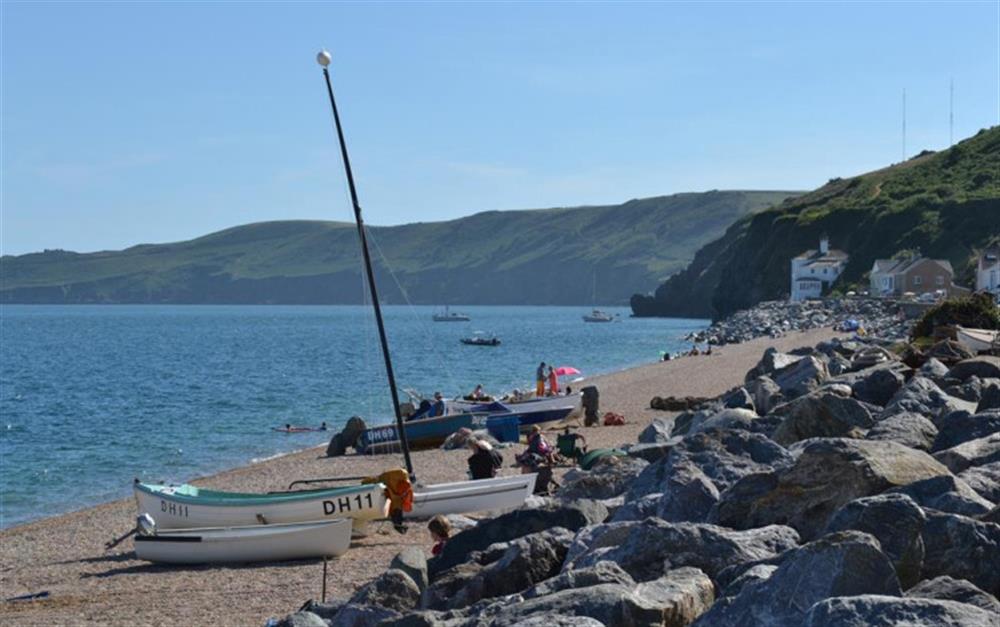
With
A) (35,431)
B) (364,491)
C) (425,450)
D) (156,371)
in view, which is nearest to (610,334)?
(156,371)

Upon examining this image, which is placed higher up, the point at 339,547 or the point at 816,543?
the point at 816,543

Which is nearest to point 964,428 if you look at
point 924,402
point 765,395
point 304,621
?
point 924,402

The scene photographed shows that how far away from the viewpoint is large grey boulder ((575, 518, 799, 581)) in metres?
8.68

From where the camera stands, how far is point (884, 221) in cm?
11381

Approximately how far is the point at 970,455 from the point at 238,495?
10.1 metres

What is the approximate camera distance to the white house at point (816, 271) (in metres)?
111

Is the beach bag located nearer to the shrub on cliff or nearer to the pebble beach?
the pebble beach

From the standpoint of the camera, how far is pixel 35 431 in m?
42.0

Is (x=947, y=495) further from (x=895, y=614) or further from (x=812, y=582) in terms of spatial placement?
(x=895, y=614)

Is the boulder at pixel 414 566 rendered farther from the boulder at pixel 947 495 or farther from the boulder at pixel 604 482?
the boulder at pixel 604 482

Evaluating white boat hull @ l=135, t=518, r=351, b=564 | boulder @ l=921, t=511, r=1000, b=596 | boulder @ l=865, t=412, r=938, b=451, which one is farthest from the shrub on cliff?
boulder @ l=921, t=511, r=1000, b=596

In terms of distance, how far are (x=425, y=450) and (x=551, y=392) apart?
5968 mm

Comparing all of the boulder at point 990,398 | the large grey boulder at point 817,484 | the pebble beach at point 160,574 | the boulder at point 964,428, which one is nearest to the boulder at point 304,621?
Answer: the large grey boulder at point 817,484

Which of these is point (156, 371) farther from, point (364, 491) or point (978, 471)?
point (978, 471)
